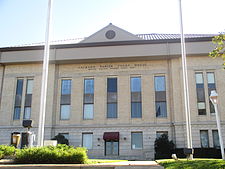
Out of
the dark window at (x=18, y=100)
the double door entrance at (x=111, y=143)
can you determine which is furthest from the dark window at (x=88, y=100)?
the dark window at (x=18, y=100)

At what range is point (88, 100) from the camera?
3388 centimetres

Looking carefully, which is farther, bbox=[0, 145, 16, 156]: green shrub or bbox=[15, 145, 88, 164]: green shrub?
bbox=[0, 145, 16, 156]: green shrub

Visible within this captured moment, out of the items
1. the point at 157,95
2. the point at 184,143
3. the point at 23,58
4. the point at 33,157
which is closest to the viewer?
the point at 33,157

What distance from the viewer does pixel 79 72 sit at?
35062 millimetres

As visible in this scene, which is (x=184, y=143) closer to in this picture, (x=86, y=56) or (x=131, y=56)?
(x=131, y=56)

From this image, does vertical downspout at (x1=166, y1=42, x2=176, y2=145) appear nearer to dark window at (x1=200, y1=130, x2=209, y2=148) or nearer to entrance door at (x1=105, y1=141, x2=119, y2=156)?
dark window at (x1=200, y1=130, x2=209, y2=148)

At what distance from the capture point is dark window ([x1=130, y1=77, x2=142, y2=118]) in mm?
32812

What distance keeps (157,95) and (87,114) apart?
9.39 m

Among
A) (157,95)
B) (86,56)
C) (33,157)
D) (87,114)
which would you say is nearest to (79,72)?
(86,56)

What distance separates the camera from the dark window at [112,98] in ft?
109

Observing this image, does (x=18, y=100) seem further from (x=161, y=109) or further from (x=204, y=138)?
(x=204, y=138)

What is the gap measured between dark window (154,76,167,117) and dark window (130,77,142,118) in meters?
2.15

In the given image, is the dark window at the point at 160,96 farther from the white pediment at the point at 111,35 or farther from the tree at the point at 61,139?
the tree at the point at 61,139

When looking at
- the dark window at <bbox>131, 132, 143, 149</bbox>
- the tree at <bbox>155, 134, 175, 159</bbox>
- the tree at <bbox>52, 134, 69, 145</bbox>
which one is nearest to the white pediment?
the dark window at <bbox>131, 132, 143, 149</bbox>
